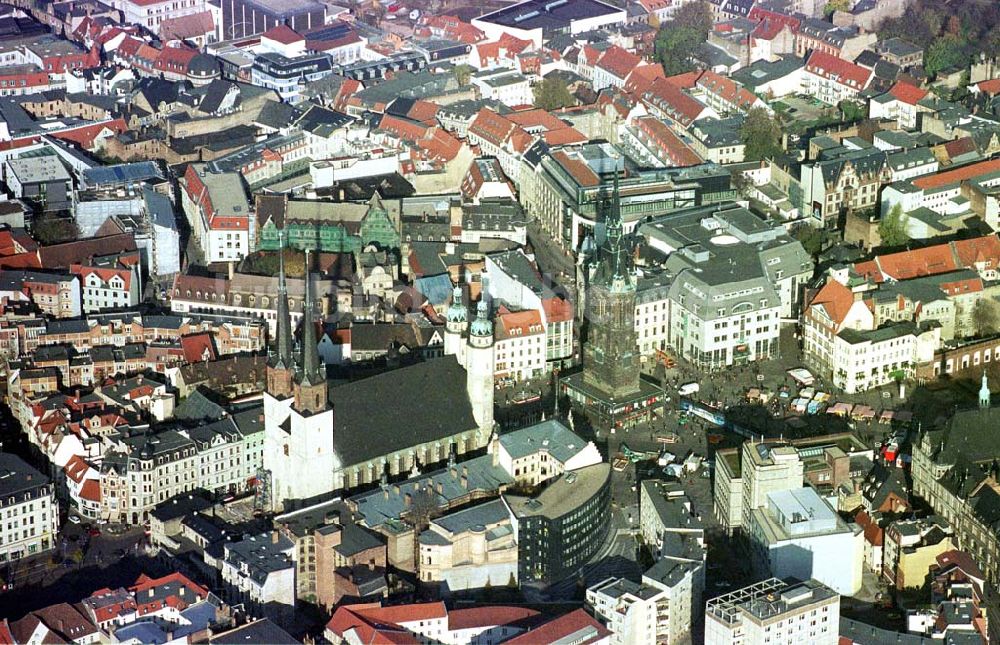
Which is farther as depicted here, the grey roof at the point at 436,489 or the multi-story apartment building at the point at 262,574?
the grey roof at the point at 436,489

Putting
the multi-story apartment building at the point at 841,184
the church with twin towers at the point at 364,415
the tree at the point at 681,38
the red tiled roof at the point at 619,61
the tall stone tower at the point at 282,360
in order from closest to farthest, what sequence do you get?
the church with twin towers at the point at 364,415
the tall stone tower at the point at 282,360
the multi-story apartment building at the point at 841,184
the red tiled roof at the point at 619,61
the tree at the point at 681,38

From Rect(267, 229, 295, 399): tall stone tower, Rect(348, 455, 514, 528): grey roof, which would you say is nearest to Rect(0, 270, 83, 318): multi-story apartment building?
Rect(267, 229, 295, 399): tall stone tower

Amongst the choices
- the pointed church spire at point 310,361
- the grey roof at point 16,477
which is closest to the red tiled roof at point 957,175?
the pointed church spire at point 310,361

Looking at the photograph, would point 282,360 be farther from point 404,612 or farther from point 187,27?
point 187,27

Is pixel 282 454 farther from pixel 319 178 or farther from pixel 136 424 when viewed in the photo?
pixel 319 178

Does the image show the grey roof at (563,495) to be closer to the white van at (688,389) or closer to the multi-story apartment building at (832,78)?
the white van at (688,389)

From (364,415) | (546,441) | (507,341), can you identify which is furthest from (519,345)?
(364,415)
